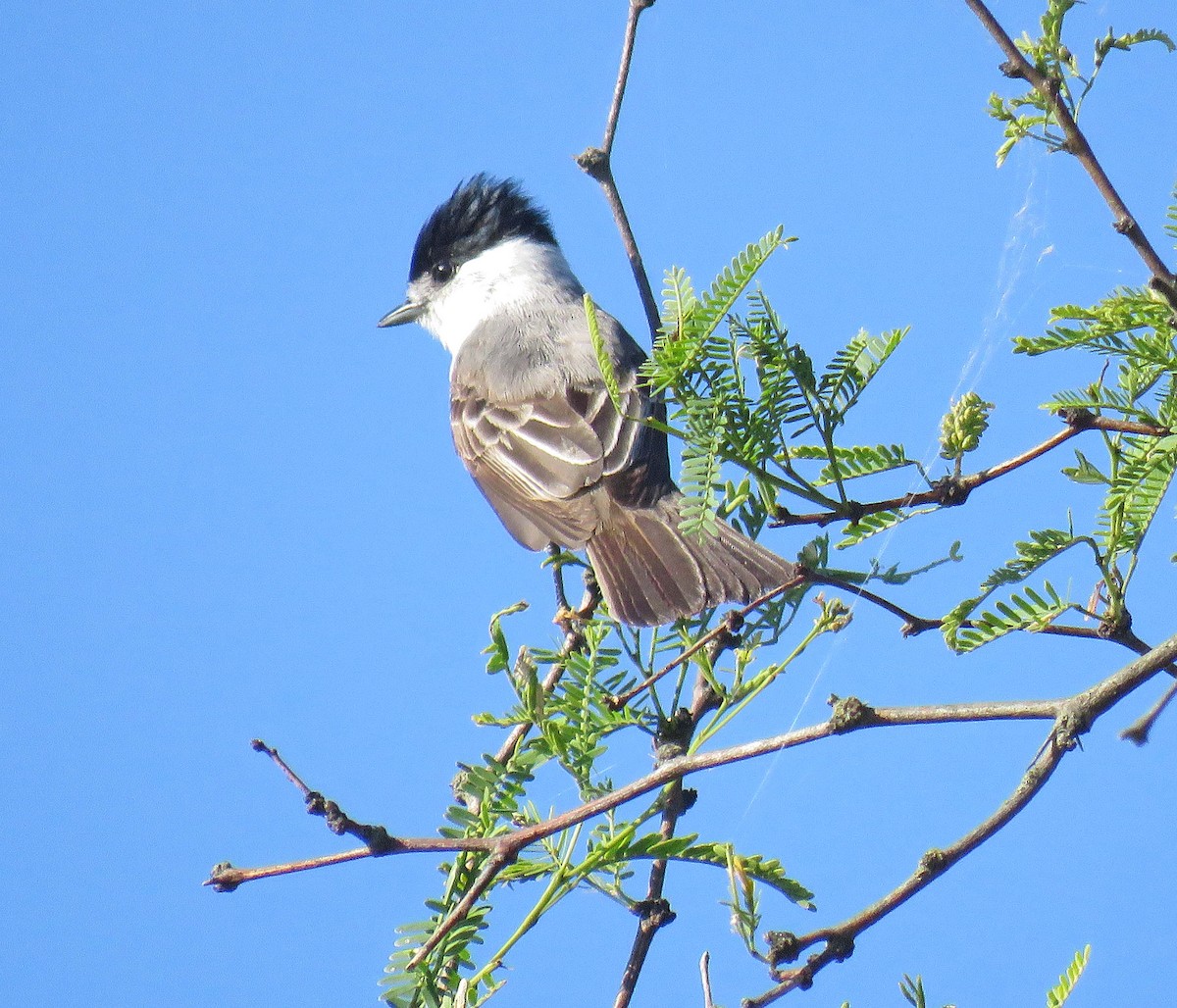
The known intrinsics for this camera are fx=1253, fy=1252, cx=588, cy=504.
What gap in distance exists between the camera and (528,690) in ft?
6.19

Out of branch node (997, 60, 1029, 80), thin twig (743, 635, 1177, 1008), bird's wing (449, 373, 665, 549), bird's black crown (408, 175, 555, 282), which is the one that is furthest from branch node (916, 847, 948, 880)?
bird's black crown (408, 175, 555, 282)

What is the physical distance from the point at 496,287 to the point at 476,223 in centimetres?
40

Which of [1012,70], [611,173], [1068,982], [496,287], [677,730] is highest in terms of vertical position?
[496,287]

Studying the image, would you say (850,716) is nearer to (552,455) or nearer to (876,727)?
(876,727)

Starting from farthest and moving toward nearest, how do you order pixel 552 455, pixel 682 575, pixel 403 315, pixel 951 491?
pixel 403 315 → pixel 552 455 → pixel 682 575 → pixel 951 491

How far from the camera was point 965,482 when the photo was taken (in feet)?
5.26

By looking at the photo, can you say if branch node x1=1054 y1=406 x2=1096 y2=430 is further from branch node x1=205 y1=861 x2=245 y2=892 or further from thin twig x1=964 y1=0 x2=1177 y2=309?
branch node x1=205 y1=861 x2=245 y2=892

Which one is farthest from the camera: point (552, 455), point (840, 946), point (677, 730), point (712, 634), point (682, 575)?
point (552, 455)

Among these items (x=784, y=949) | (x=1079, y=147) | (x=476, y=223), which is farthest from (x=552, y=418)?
(x=784, y=949)

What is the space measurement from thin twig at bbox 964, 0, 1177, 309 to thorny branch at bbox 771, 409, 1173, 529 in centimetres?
16

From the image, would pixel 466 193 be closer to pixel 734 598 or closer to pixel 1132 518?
pixel 734 598

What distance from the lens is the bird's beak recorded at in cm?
530

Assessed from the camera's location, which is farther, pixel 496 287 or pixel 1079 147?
pixel 496 287

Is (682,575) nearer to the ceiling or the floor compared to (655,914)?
nearer to the ceiling
